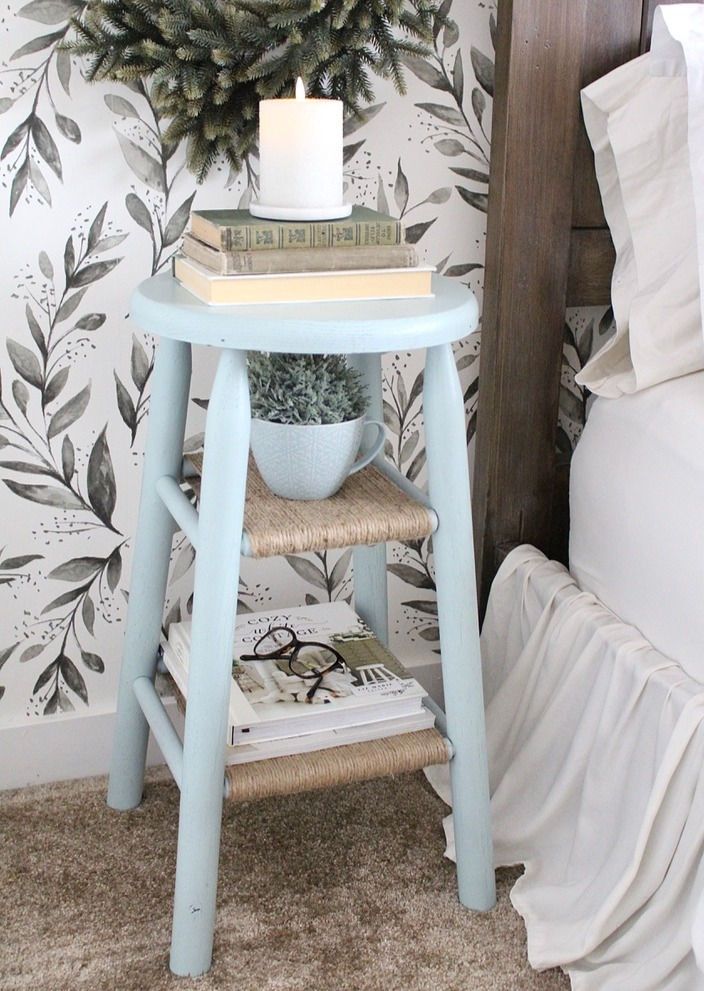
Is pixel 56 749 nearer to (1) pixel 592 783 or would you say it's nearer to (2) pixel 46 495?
(2) pixel 46 495

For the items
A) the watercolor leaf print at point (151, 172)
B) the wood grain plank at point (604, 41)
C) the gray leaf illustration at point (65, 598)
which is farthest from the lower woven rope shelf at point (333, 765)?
the wood grain plank at point (604, 41)

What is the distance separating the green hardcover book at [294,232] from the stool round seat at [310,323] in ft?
0.19

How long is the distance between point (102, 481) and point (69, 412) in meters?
0.10

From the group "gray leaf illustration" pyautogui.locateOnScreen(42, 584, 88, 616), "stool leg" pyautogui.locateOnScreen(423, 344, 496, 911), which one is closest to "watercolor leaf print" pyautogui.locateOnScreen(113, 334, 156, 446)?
"gray leaf illustration" pyautogui.locateOnScreen(42, 584, 88, 616)

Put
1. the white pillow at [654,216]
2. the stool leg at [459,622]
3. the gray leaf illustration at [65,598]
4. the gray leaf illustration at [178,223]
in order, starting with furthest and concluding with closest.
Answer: the gray leaf illustration at [65,598]
the gray leaf illustration at [178,223]
the white pillow at [654,216]
the stool leg at [459,622]

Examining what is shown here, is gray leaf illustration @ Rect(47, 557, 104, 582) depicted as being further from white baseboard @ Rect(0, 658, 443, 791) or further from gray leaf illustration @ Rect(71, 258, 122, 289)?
gray leaf illustration @ Rect(71, 258, 122, 289)

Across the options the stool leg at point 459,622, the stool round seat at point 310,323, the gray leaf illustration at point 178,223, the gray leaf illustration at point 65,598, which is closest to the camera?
the stool round seat at point 310,323

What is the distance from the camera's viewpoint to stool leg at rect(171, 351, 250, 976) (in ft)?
3.41

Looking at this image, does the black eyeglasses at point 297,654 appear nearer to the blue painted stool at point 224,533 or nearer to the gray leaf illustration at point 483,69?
the blue painted stool at point 224,533

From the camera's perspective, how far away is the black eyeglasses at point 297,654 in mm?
1283

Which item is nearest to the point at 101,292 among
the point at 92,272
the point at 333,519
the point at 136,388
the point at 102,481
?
the point at 92,272

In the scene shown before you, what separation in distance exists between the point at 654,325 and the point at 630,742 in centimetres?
45

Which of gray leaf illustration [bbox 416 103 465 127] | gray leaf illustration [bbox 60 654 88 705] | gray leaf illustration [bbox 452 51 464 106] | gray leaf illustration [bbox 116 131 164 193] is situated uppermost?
gray leaf illustration [bbox 452 51 464 106]

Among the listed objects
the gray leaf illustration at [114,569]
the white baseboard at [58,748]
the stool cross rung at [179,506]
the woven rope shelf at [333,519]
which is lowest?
the white baseboard at [58,748]
